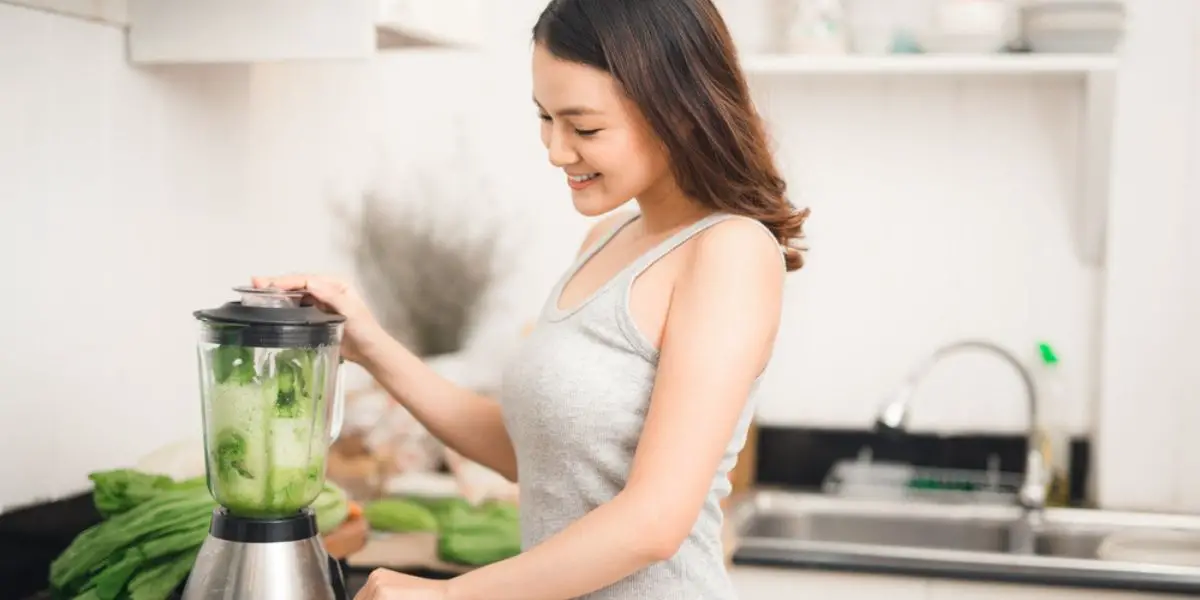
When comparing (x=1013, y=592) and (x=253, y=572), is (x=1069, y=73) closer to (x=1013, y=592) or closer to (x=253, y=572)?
(x=1013, y=592)

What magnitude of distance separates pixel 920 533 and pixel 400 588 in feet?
5.42

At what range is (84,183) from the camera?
5.96 ft

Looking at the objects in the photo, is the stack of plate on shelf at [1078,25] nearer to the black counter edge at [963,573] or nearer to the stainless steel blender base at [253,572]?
the black counter edge at [963,573]

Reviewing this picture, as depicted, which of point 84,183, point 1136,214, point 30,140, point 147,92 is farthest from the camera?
point 1136,214

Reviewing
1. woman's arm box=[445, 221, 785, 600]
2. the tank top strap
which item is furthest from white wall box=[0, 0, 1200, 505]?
woman's arm box=[445, 221, 785, 600]

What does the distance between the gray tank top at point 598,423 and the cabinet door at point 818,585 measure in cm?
90

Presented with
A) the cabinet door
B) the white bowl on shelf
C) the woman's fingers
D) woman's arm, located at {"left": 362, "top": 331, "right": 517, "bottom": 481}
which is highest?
the white bowl on shelf

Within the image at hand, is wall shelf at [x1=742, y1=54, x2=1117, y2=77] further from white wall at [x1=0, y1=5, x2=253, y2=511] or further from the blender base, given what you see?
the blender base

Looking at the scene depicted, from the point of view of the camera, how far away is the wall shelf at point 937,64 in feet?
8.50

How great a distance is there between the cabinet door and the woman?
916 mm

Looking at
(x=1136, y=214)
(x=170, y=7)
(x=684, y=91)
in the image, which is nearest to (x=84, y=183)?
(x=170, y=7)

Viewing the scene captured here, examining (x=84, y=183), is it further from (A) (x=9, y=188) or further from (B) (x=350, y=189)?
(B) (x=350, y=189)

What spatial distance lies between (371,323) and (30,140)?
0.50 m

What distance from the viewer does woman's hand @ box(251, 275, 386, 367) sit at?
149 centimetres
